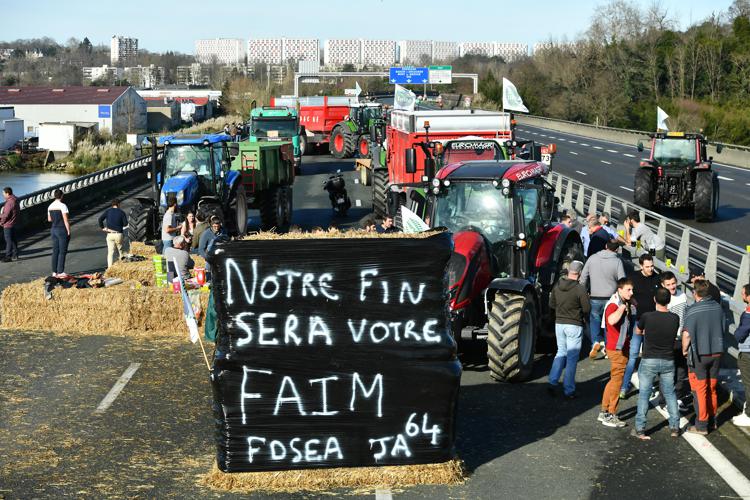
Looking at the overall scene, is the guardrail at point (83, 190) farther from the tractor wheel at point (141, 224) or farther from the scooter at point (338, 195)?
the scooter at point (338, 195)

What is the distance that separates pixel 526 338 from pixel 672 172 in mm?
19286

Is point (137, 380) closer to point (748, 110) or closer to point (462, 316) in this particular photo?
point (462, 316)

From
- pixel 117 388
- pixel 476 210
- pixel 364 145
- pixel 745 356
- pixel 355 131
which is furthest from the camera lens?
pixel 355 131

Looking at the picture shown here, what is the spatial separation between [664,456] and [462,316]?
3.55m

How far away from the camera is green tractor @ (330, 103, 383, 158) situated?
51138mm

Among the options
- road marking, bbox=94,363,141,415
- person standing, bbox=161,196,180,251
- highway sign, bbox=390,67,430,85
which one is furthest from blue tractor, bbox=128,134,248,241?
highway sign, bbox=390,67,430,85

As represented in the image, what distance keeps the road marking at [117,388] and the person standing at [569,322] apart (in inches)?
206

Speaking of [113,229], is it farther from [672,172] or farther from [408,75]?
[408,75]

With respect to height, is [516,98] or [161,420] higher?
[516,98]

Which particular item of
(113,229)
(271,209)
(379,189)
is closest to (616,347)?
(113,229)

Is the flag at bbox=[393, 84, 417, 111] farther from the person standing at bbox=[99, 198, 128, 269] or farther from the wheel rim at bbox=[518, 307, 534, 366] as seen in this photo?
the wheel rim at bbox=[518, 307, 534, 366]

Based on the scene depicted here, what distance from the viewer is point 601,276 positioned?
47.6 feet

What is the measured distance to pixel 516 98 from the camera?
27.8 m

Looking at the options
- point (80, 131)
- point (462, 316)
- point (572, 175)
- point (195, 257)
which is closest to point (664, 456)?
point (462, 316)
